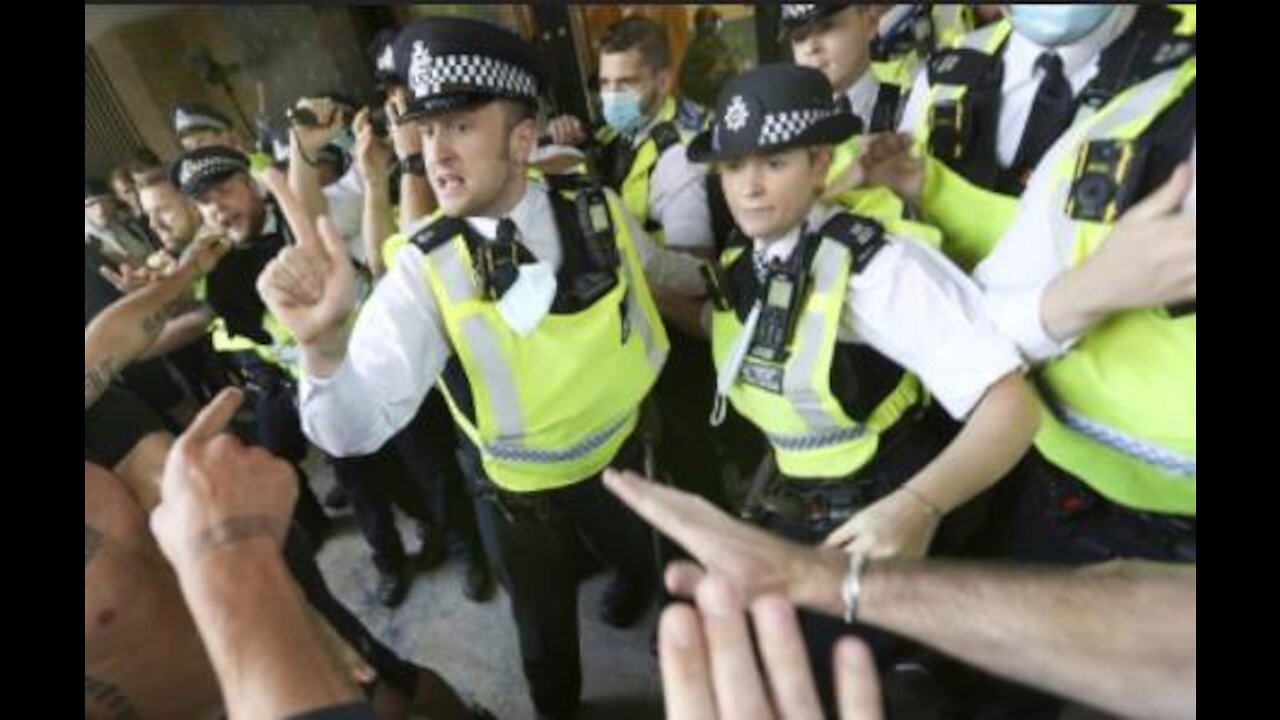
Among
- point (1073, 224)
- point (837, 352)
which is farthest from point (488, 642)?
point (1073, 224)

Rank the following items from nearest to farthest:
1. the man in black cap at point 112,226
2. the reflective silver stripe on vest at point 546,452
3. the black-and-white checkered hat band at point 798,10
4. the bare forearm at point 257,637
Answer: the bare forearm at point 257,637 → the reflective silver stripe on vest at point 546,452 → the black-and-white checkered hat band at point 798,10 → the man in black cap at point 112,226

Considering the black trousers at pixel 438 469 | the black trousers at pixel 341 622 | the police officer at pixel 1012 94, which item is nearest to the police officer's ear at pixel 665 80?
the police officer at pixel 1012 94

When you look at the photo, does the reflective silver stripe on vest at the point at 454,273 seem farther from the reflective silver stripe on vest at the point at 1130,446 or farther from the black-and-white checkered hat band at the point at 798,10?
the black-and-white checkered hat band at the point at 798,10

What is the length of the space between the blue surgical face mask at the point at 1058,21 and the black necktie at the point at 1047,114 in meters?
0.06

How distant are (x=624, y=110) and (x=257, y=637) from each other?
7.10 feet

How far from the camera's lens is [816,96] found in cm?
141

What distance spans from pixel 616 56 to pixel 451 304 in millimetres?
1491

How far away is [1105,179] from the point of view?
102cm

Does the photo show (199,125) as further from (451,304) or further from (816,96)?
(816,96)

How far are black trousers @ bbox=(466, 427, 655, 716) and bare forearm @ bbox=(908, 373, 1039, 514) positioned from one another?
0.89 metres

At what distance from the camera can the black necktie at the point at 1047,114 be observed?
1.26m

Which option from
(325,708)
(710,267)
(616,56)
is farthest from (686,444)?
(325,708)

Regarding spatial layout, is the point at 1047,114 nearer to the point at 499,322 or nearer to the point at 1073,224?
the point at 1073,224

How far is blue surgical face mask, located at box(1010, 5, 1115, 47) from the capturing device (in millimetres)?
1169
